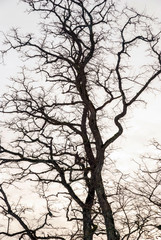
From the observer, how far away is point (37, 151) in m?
15.2

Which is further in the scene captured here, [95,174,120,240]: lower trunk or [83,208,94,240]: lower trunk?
[83,208,94,240]: lower trunk

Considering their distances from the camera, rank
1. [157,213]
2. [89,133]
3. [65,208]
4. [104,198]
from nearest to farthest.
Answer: [157,213] < [104,198] < [65,208] < [89,133]

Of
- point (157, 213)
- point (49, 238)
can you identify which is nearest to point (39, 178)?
point (49, 238)

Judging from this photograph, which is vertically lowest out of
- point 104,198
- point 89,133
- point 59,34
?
point 104,198

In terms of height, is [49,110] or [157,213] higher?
[49,110]

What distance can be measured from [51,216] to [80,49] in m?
7.09

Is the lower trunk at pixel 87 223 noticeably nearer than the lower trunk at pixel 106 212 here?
No

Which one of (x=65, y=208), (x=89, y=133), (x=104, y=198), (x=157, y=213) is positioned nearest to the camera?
(x=157, y=213)

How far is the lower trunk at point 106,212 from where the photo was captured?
13562mm

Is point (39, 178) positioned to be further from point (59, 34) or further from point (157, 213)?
point (59, 34)

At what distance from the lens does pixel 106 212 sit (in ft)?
45.5

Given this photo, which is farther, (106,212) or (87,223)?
(87,223)

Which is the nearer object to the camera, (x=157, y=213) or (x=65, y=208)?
(x=157, y=213)

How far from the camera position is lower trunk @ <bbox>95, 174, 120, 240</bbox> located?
13.6 metres
